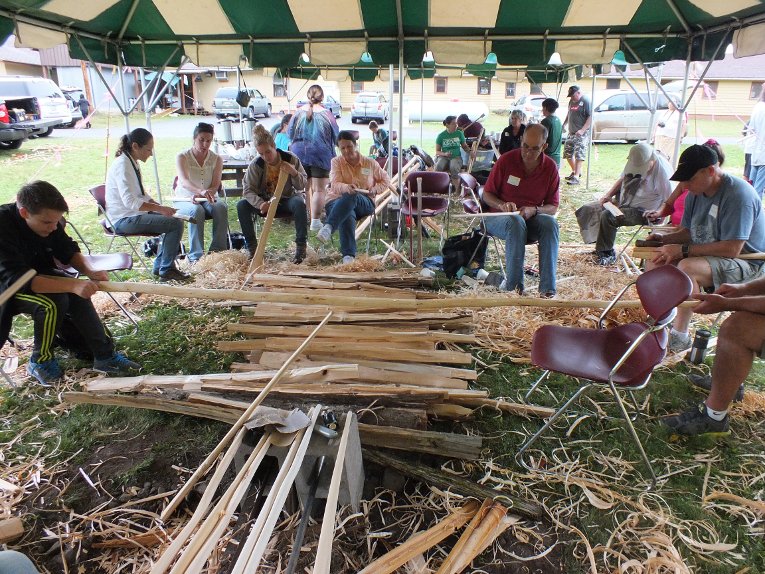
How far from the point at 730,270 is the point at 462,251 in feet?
8.09

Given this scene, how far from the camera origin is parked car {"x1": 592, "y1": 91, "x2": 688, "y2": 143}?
1619 cm

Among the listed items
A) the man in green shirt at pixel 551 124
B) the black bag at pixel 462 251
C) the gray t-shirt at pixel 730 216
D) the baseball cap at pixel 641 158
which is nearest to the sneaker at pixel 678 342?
the gray t-shirt at pixel 730 216

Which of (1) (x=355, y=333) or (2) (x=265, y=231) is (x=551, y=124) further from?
(1) (x=355, y=333)

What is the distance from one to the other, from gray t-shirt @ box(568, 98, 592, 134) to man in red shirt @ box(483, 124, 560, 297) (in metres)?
6.59

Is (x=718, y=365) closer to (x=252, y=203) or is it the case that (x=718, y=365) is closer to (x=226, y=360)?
(x=226, y=360)

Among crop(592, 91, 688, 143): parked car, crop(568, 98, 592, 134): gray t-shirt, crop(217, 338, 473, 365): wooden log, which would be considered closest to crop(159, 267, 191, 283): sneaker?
crop(217, 338, 473, 365): wooden log

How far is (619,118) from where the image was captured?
16.2 m

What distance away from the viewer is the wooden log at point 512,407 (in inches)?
120

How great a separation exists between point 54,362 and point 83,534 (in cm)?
168

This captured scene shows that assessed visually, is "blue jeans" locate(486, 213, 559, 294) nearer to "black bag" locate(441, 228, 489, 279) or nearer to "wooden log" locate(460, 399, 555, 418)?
"black bag" locate(441, 228, 489, 279)

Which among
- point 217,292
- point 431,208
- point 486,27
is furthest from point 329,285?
point 486,27

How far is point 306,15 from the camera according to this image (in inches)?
214

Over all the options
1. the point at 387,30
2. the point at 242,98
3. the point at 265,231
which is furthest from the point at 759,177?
the point at 242,98

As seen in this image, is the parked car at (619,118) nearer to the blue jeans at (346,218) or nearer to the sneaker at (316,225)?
the sneaker at (316,225)
